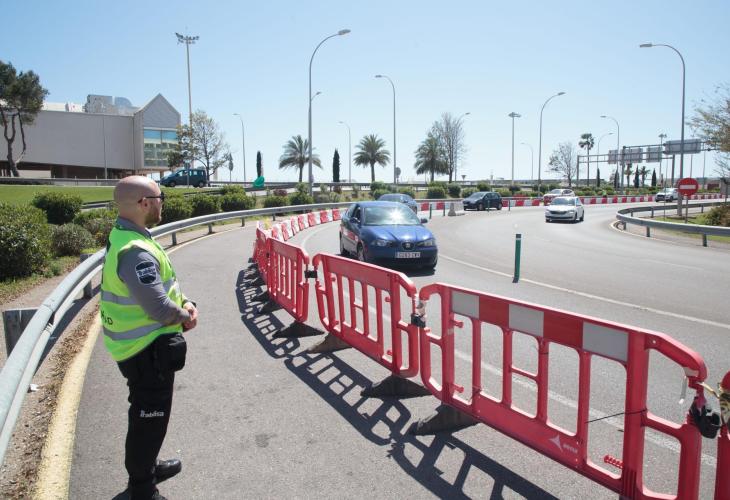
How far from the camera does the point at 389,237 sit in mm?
12859

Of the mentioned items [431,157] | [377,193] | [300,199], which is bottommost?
[300,199]

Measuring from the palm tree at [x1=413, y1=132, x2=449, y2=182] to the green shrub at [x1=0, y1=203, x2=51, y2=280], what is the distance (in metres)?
68.5

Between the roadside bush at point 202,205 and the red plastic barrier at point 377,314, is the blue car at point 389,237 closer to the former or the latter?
the red plastic barrier at point 377,314

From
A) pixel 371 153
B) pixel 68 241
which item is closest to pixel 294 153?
pixel 371 153

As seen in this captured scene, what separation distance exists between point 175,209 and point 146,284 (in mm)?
22217

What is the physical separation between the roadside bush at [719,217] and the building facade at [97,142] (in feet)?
208

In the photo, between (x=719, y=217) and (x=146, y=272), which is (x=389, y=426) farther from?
(x=719, y=217)

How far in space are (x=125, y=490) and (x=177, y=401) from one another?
151cm

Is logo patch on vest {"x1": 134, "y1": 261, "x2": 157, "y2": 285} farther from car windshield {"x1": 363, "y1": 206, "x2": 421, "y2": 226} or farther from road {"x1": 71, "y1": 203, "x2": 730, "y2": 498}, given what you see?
car windshield {"x1": 363, "y1": 206, "x2": 421, "y2": 226}

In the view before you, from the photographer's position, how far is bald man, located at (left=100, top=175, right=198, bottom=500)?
319 centimetres

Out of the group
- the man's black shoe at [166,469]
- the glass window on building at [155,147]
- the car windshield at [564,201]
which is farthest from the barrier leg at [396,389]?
the glass window on building at [155,147]

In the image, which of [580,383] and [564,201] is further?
[564,201]

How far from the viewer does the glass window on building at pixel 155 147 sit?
79.2 m

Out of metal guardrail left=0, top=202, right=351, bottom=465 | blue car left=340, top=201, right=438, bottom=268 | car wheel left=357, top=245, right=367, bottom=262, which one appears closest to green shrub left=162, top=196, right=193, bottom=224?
blue car left=340, top=201, right=438, bottom=268
